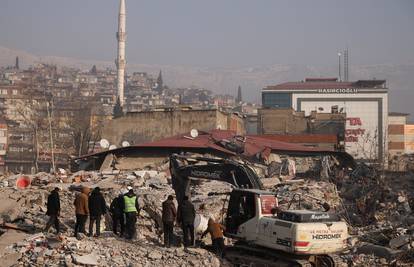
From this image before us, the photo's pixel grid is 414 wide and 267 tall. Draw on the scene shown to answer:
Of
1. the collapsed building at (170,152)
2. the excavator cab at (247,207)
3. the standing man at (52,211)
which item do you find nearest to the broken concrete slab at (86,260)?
the standing man at (52,211)

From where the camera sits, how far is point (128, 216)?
15711mm

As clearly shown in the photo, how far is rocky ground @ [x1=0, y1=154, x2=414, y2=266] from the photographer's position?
539 inches

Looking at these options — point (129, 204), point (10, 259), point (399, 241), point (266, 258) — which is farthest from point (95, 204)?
point (399, 241)

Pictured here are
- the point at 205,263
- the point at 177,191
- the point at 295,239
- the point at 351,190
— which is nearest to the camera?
the point at 295,239

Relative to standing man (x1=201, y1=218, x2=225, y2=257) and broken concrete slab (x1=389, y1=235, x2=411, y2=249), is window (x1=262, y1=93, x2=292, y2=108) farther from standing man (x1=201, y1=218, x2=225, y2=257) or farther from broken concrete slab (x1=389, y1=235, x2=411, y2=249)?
standing man (x1=201, y1=218, x2=225, y2=257)

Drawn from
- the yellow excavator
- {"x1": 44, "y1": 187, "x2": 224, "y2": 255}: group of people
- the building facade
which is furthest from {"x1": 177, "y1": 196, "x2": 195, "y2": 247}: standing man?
the building facade

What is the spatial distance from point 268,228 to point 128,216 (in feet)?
12.3

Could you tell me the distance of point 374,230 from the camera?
1905 centimetres

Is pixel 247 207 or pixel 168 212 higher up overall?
pixel 247 207

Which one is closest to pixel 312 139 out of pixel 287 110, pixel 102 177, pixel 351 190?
pixel 287 110

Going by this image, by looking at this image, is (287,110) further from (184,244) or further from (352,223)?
(184,244)

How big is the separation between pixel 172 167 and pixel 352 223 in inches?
312

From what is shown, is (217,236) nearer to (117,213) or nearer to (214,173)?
(214,173)

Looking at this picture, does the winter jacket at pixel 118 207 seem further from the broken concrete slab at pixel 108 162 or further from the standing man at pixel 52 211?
the broken concrete slab at pixel 108 162
